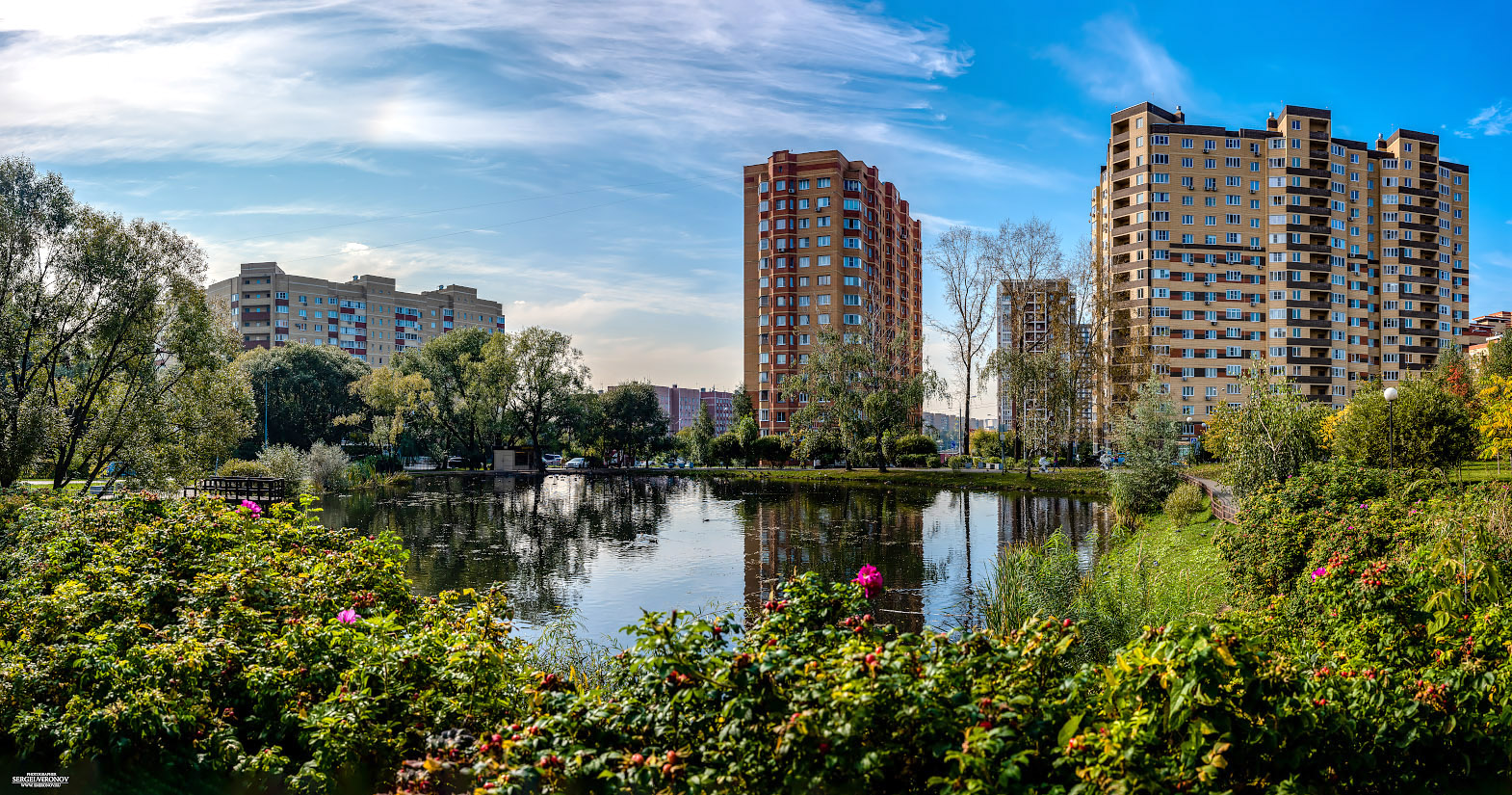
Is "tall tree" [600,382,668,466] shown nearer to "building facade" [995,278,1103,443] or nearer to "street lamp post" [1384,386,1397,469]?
"building facade" [995,278,1103,443]

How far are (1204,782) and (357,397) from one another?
71.3 m

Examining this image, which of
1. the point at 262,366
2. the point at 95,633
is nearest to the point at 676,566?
the point at 95,633

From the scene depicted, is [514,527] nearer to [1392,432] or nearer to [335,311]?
[1392,432]

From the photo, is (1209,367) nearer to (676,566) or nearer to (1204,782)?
(676,566)

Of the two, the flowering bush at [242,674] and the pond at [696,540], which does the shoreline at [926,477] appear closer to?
the pond at [696,540]

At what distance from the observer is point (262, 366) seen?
203 feet

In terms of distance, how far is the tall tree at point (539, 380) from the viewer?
6094 cm

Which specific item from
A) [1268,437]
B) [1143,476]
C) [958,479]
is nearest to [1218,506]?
[1268,437]

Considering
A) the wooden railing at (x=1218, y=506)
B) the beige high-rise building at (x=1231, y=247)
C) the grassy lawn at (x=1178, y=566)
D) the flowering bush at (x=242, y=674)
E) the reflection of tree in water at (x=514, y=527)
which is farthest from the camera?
the beige high-rise building at (x=1231, y=247)

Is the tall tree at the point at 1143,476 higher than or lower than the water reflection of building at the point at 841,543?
higher

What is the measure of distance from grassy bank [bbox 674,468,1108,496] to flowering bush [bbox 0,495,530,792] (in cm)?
3249

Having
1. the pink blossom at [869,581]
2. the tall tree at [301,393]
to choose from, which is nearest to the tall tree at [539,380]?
the tall tree at [301,393]

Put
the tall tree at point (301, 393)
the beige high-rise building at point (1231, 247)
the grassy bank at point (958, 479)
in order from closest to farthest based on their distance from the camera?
the grassy bank at point (958, 479) < the tall tree at point (301, 393) < the beige high-rise building at point (1231, 247)

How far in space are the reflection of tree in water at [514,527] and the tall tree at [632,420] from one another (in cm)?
1582
